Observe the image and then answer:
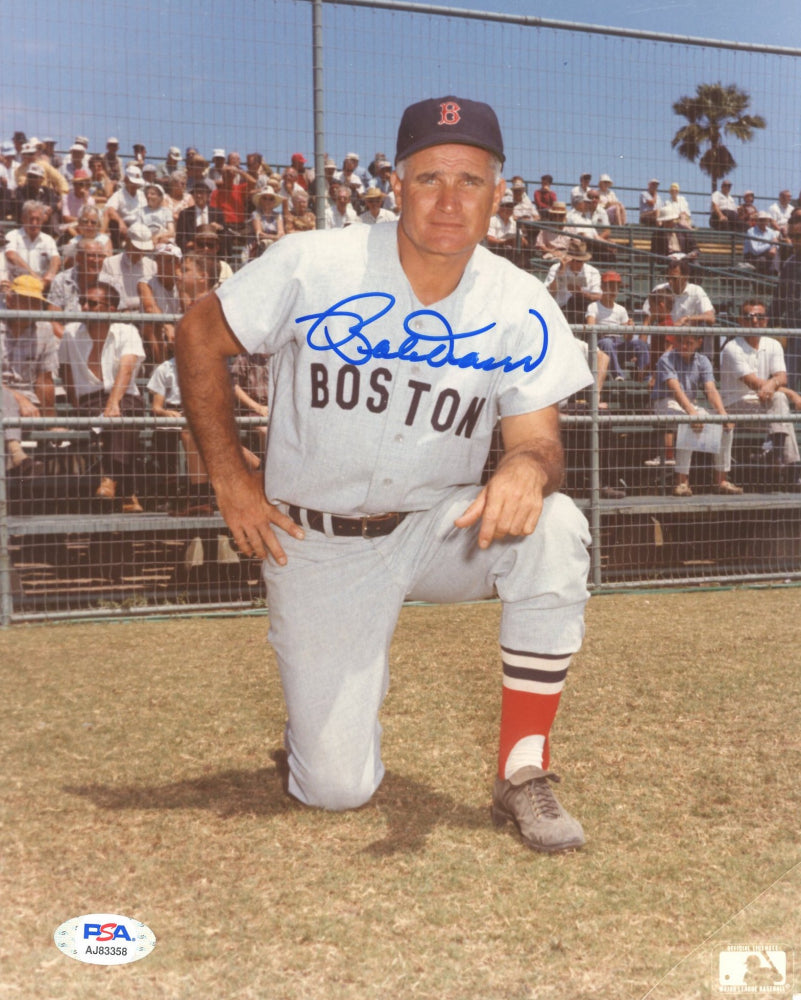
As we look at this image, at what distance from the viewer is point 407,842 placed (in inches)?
86.6

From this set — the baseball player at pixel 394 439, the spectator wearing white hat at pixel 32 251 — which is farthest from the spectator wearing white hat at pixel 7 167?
the baseball player at pixel 394 439

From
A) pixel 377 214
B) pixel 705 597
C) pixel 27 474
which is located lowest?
pixel 705 597

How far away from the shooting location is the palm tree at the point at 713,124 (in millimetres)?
6039

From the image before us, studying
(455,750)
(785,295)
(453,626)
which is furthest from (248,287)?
(785,295)

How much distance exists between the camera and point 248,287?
2355 millimetres

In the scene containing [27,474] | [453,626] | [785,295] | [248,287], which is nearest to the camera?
[248,287]

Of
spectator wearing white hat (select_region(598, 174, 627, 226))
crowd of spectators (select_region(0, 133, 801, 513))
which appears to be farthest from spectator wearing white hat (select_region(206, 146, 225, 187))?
spectator wearing white hat (select_region(598, 174, 627, 226))

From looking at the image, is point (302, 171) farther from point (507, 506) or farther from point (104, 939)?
point (104, 939)

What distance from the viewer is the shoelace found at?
218cm

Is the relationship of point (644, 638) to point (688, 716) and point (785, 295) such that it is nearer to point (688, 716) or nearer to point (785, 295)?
point (688, 716)

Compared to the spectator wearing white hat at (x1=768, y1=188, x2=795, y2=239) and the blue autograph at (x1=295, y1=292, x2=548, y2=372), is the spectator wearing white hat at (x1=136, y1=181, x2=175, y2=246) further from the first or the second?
the spectator wearing white hat at (x1=768, y1=188, x2=795, y2=239)

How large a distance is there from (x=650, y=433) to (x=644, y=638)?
1.99 metres

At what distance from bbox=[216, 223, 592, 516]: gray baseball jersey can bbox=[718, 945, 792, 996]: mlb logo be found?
49.2 inches

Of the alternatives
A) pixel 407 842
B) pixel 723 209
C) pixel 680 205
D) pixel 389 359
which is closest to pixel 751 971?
pixel 407 842
